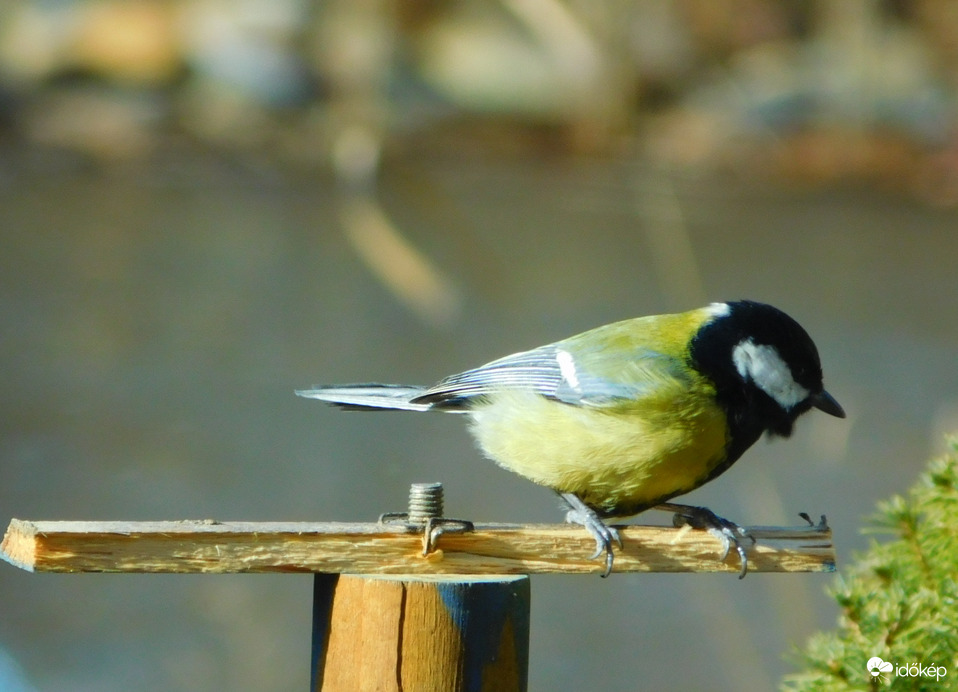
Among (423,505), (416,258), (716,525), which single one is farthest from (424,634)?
(416,258)

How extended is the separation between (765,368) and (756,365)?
0.02 metres

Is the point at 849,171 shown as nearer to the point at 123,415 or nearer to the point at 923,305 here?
the point at 923,305

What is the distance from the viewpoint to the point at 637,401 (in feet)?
6.33

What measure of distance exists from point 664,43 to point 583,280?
14.4 ft

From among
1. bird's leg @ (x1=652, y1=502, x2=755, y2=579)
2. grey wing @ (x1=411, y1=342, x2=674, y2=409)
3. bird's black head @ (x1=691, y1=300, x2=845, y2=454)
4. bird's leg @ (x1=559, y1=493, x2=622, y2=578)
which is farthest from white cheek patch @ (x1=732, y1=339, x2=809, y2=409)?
bird's leg @ (x1=559, y1=493, x2=622, y2=578)

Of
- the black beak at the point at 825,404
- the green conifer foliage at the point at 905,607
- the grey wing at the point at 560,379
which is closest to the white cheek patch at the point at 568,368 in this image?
the grey wing at the point at 560,379

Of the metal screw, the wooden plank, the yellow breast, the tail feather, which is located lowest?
the wooden plank

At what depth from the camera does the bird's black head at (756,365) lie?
1.99 meters

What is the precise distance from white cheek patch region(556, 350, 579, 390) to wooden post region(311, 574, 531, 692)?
0.67 metres

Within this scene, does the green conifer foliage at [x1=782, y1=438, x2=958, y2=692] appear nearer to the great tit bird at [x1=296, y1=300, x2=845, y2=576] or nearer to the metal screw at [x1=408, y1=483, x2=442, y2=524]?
the great tit bird at [x1=296, y1=300, x2=845, y2=576]

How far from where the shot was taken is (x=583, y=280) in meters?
7.14

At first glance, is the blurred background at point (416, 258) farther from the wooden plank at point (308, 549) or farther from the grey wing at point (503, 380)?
the wooden plank at point (308, 549)

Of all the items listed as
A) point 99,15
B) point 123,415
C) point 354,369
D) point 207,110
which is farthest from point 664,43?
point 123,415

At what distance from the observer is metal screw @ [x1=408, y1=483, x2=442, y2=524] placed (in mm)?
1451
